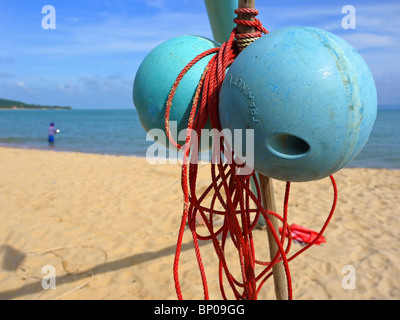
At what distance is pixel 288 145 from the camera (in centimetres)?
128

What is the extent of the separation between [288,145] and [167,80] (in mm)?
652

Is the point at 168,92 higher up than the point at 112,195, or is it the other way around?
the point at 112,195

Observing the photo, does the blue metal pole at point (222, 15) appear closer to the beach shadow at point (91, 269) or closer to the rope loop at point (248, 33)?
the rope loop at point (248, 33)

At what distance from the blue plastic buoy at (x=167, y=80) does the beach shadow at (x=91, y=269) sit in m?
2.34

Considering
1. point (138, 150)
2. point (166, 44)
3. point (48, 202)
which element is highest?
point (138, 150)

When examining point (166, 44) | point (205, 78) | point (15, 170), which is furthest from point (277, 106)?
point (15, 170)

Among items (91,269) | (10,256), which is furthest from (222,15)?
(10,256)

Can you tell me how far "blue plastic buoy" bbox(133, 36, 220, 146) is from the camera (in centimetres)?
156

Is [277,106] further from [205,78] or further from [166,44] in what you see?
[166,44]

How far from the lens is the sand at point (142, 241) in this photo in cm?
316

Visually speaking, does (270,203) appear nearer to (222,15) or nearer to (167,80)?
(167,80)

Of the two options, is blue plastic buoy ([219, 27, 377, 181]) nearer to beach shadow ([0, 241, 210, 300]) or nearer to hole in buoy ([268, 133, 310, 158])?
hole in buoy ([268, 133, 310, 158])

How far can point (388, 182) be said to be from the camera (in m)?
7.00
